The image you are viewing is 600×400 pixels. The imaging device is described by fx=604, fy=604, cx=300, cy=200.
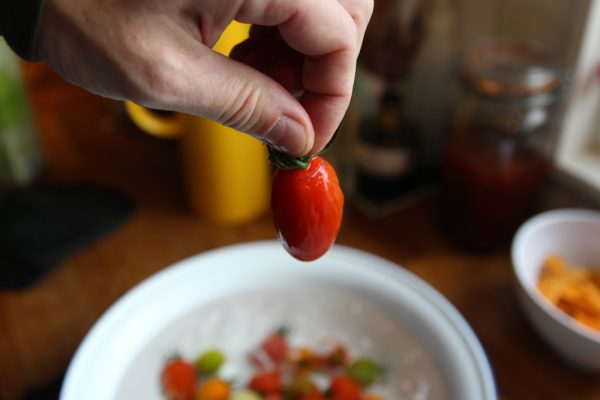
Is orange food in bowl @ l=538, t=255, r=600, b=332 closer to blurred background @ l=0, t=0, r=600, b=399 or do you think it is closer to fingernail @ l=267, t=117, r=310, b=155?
blurred background @ l=0, t=0, r=600, b=399

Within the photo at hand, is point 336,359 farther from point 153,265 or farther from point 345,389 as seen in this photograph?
point 153,265

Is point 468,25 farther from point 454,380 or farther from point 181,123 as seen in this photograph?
point 454,380

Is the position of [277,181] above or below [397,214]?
above

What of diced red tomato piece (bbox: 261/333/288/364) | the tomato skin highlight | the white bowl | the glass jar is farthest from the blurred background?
→ the tomato skin highlight

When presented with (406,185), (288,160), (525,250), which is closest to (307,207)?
(288,160)

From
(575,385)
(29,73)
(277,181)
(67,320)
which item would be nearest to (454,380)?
(575,385)

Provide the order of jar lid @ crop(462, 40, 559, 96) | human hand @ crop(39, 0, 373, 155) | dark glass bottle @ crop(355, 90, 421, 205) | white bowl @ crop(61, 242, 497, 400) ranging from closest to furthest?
human hand @ crop(39, 0, 373, 155) → white bowl @ crop(61, 242, 497, 400) → jar lid @ crop(462, 40, 559, 96) → dark glass bottle @ crop(355, 90, 421, 205)

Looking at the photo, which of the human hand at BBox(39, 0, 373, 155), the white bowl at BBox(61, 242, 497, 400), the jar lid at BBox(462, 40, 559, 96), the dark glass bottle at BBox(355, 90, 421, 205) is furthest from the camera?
the dark glass bottle at BBox(355, 90, 421, 205)
